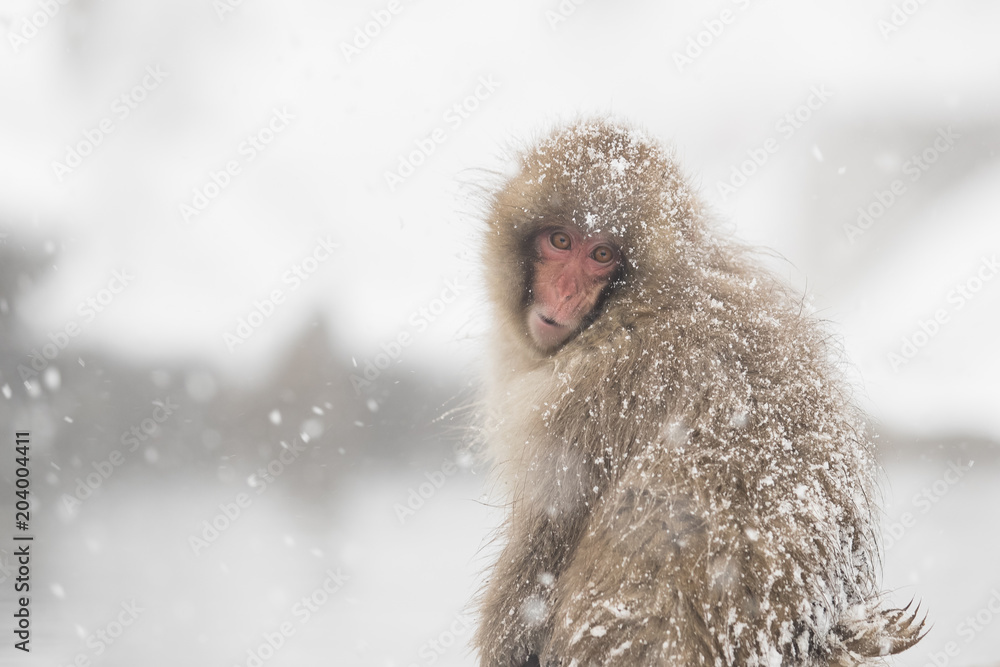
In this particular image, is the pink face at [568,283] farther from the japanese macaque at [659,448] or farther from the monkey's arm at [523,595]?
the monkey's arm at [523,595]

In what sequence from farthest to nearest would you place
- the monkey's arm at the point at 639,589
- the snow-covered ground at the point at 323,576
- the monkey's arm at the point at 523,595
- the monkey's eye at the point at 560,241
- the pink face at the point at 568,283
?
the snow-covered ground at the point at 323,576
the monkey's eye at the point at 560,241
the pink face at the point at 568,283
the monkey's arm at the point at 523,595
the monkey's arm at the point at 639,589

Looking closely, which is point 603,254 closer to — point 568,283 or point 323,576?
point 568,283

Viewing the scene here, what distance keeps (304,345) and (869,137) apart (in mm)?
7074

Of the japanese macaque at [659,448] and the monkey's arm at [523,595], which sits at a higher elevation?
the japanese macaque at [659,448]

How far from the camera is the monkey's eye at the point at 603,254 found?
2.01 m

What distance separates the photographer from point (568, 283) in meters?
2.00

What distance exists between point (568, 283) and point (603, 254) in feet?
0.45

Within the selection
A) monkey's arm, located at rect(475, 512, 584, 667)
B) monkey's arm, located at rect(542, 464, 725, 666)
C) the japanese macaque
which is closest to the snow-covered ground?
monkey's arm, located at rect(475, 512, 584, 667)

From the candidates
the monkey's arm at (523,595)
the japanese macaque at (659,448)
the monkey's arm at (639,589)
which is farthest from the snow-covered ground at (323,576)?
the monkey's arm at (639,589)

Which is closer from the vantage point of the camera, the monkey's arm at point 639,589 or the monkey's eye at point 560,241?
the monkey's arm at point 639,589

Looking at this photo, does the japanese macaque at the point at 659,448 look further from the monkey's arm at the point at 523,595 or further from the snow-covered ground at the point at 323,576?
the snow-covered ground at the point at 323,576

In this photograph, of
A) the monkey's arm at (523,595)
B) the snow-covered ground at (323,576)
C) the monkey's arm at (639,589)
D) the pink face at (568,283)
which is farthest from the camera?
the snow-covered ground at (323,576)

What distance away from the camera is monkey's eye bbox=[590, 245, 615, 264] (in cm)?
201

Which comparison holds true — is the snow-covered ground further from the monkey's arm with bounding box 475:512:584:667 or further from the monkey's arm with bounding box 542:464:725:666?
the monkey's arm with bounding box 542:464:725:666
